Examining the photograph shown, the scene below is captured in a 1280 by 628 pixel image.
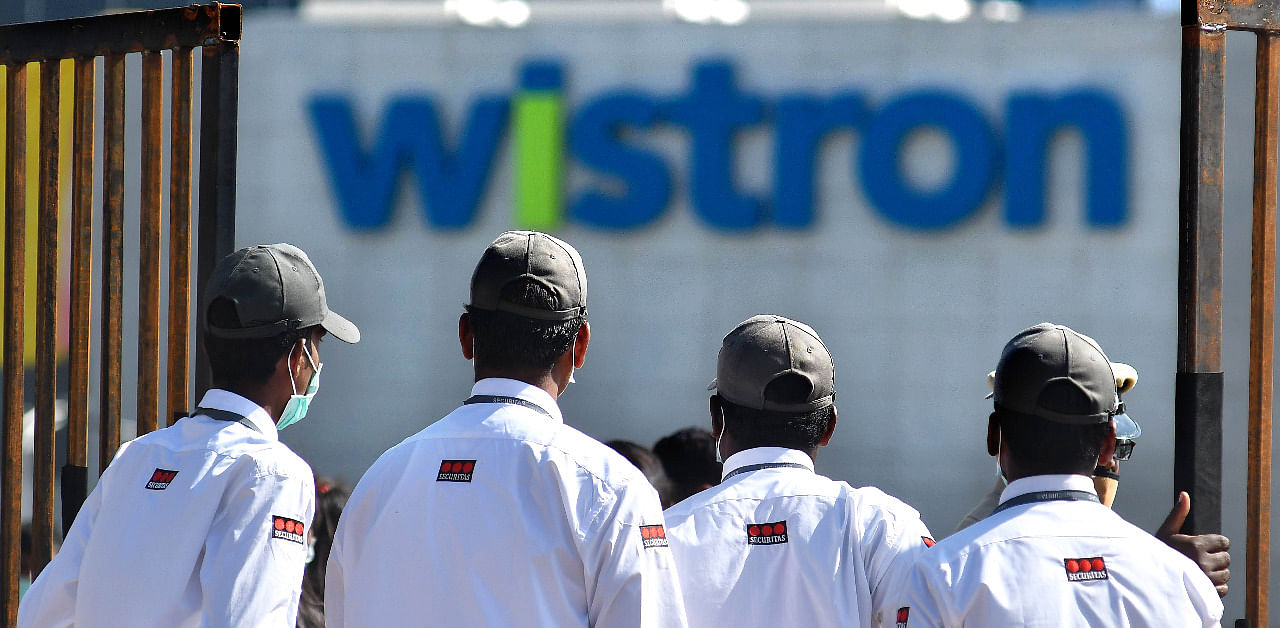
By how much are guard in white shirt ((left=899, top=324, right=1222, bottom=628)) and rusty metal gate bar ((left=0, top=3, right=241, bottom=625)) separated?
6.60ft

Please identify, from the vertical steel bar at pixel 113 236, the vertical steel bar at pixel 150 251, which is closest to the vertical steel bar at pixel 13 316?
the vertical steel bar at pixel 113 236

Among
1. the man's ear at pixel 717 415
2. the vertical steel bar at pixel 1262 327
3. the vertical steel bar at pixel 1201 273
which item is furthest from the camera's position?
the vertical steel bar at pixel 1262 327

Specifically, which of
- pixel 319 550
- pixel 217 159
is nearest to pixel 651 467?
pixel 319 550

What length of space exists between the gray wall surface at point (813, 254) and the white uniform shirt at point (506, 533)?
7.77 metres

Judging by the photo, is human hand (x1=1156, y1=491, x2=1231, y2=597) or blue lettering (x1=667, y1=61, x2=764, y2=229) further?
blue lettering (x1=667, y1=61, x2=764, y2=229)

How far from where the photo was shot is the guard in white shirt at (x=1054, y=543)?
7.91ft

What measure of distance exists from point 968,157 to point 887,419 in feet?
6.70

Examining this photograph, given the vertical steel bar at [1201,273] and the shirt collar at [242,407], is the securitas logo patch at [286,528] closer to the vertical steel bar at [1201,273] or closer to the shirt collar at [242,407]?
the shirt collar at [242,407]

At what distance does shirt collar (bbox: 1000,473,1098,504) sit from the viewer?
252cm

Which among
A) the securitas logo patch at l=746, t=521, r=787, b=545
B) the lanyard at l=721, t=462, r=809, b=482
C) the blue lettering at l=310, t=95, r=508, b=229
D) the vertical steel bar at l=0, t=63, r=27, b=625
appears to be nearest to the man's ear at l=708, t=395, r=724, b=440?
the lanyard at l=721, t=462, r=809, b=482

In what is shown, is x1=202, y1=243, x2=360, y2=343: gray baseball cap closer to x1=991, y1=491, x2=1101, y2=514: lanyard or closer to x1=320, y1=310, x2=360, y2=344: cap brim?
x1=320, y1=310, x2=360, y2=344: cap brim

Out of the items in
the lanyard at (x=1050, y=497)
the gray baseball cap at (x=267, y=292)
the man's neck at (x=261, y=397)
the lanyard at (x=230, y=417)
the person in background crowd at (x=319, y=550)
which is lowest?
the person in background crowd at (x=319, y=550)

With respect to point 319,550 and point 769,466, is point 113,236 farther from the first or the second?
point 769,466

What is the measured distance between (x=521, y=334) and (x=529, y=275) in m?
0.11
